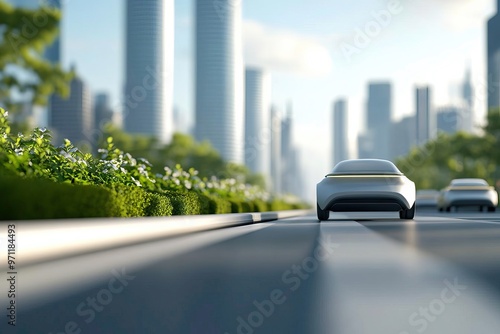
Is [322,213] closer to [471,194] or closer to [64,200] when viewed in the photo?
[64,200]

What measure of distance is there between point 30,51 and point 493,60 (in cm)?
12591

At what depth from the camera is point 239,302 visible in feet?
19.4

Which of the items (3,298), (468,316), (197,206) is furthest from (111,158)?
(468,316)

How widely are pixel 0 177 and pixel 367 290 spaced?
17.2 feet

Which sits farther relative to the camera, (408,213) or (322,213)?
(408,213)

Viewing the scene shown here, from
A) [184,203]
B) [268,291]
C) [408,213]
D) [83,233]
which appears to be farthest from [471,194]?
[268,291]

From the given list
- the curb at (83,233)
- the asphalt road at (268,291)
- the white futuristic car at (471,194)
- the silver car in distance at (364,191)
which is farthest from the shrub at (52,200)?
the white futuristic car at (471,194)

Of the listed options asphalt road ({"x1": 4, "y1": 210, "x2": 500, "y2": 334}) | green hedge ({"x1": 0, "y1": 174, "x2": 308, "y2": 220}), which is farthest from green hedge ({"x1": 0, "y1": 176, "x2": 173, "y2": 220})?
asphalt road ({"x1": 4, "y1": 210, "x2": 500, "y2": 334})

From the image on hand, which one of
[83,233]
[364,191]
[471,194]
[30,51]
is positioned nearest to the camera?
[83,233]

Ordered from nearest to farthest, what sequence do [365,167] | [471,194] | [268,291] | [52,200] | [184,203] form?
[268,291]
[52,200]
[184,203]
[365,167]
[471,194]

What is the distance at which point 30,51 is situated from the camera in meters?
39.7

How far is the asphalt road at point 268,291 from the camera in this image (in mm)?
5055

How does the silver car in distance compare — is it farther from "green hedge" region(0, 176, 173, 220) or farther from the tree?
the tree

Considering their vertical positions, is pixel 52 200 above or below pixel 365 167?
below
